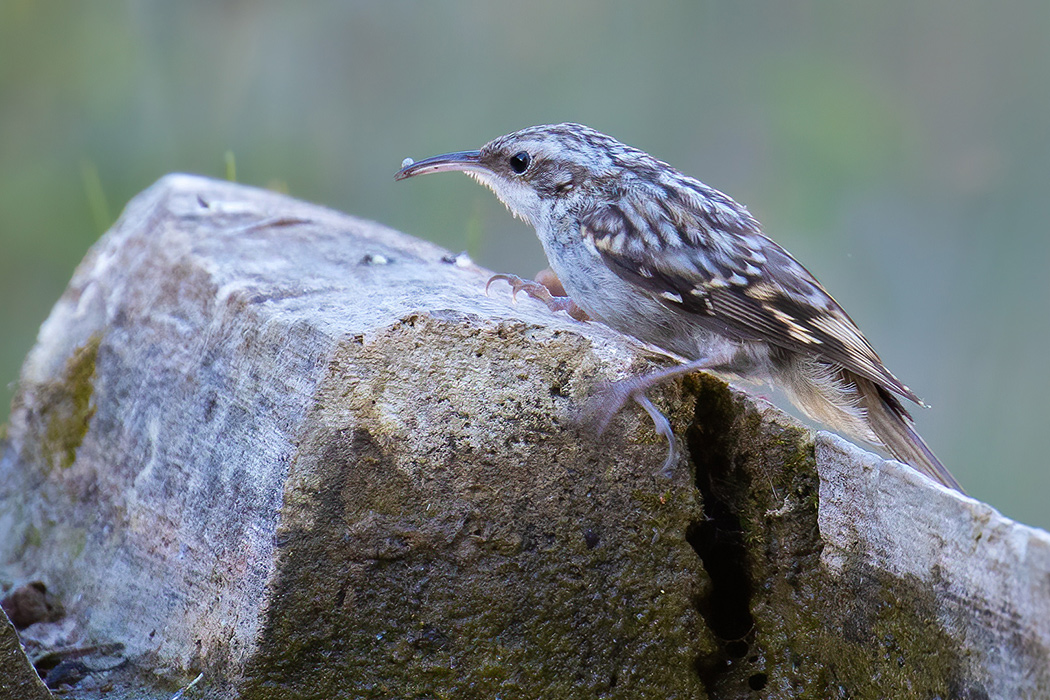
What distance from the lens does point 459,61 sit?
785 cm

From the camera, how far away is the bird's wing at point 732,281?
9.04ft

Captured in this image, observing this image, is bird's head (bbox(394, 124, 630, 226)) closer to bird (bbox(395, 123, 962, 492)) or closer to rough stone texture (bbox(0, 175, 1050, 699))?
bird (bbox(395, 123, 962, 492))

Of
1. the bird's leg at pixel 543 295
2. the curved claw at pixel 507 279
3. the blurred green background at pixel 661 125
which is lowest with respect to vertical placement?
the blurred green background at pixel 661 125

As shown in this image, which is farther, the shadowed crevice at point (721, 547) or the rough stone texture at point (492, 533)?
the shadowed crevice at point (721, 547)

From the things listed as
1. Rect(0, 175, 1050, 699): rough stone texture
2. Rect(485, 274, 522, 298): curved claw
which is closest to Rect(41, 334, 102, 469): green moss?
Rect(0, 175, 1050, 699): rough stone texture

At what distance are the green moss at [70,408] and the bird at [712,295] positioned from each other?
1.21m

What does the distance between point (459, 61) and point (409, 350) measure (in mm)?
5975

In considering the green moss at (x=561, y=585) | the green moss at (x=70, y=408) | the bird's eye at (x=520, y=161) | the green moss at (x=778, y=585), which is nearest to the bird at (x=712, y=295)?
the bird's eye at (x=520, y=161)

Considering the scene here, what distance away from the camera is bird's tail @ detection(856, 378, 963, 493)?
283 cm

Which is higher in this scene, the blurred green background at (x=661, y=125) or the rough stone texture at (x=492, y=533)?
the rough stone texture at (x=492, y=533)

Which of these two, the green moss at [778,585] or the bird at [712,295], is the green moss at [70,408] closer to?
the bird at [712,295]

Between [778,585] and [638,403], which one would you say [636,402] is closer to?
[638,403]

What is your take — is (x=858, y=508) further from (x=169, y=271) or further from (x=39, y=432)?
(x=39, y=432)

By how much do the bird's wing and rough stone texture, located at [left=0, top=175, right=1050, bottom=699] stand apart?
1.09ft
